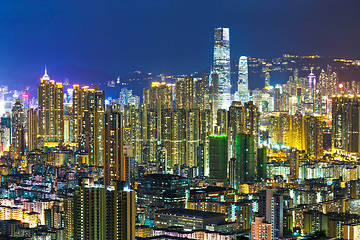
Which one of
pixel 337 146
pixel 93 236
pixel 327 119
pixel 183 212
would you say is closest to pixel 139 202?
pixel 183 212

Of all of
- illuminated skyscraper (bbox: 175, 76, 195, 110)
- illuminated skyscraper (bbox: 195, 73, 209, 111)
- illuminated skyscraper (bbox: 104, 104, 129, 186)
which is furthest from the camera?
illuminated skyscraper (bbox: 195, 73, 209, 111)

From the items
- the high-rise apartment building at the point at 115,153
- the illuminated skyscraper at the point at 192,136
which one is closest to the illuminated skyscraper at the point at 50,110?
the illuminated skyscraper at the point at 192,136

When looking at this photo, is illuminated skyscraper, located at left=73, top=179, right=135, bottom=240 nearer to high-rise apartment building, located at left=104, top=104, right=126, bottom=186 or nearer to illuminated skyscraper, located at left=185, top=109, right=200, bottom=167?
high-rise apartment building, located at left=104, top=104, right=126, bottom=186

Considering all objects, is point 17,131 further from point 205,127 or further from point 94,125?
point 205,127

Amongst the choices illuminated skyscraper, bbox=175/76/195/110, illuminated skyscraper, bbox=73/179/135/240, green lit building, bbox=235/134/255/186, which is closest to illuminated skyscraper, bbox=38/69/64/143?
illuminated skyscraper, bbox=175/76/195/110

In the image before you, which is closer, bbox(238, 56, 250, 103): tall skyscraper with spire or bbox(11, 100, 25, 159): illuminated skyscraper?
bbox(11, 100, 25, 159): illuminated skyscraper

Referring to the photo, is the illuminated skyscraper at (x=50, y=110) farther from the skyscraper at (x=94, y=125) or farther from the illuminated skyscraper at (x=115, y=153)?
the illuminated skyscraper at (x=115, y=153)

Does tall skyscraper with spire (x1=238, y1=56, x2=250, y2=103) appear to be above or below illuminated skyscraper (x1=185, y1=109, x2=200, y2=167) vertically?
above

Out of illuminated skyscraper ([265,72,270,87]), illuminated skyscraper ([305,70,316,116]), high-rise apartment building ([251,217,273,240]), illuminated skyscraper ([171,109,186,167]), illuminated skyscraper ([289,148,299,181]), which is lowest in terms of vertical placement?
high-rise apartment building ([251,217,273,240])
